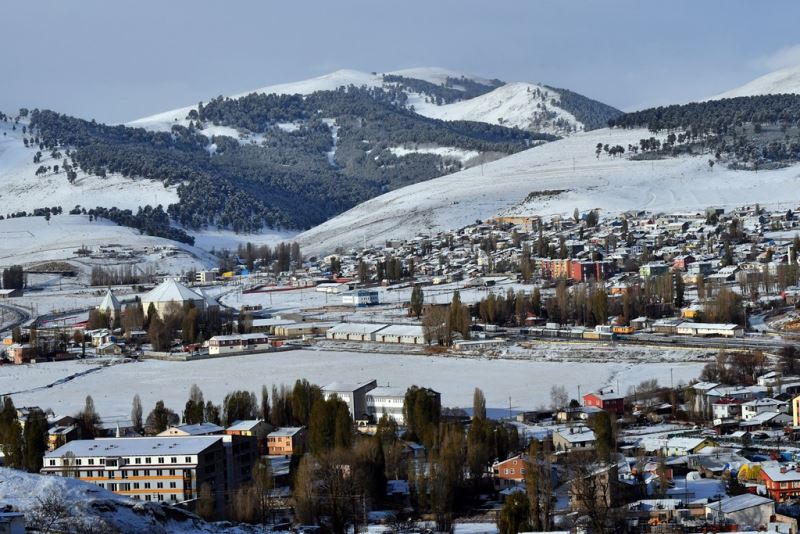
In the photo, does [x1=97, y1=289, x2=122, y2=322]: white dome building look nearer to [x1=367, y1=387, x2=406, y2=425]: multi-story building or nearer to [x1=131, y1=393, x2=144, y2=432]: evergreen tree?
[x1=131, y1=393, x2=144, y2=432]: evergreen tree

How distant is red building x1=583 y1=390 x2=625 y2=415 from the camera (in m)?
29.1

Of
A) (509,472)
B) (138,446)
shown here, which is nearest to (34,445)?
(138,446)

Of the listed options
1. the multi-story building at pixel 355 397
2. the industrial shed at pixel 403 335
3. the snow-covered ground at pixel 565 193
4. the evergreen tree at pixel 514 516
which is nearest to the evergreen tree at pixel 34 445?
the multi-story building at pixel 355 397

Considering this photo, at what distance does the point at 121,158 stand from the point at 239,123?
49.4 metres

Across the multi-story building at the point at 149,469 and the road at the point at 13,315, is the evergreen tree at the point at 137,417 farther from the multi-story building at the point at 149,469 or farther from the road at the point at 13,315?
the road at the point at 13,315

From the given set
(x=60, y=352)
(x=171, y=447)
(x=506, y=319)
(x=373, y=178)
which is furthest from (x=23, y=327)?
(x=373, y=178)

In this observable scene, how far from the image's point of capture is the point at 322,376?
1454 inches

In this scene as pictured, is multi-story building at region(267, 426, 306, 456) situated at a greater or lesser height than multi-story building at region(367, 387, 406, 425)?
lesser

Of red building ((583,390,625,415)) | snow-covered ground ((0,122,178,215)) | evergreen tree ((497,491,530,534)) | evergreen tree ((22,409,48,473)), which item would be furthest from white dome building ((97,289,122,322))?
snow-covered ground ((0,122,178,215))

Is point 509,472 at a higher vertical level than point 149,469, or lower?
lower

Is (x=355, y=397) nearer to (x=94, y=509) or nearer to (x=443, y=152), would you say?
(x=94, y=509)

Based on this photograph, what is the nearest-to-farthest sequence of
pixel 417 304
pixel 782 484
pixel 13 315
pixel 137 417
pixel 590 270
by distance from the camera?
pixel 782 484
pixel 137 417
pixel 417 304
pixel 590 270
pixel 13 315

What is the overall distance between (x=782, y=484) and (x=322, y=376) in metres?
18.4

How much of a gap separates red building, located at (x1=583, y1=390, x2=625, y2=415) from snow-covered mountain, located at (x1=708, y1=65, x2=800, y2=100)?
103 meters
